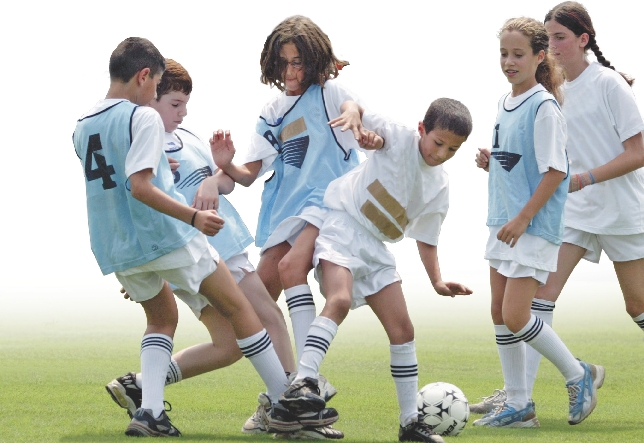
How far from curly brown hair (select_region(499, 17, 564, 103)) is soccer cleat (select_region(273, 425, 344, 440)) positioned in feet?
8.14

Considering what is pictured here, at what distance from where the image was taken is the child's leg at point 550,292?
6.04 meters

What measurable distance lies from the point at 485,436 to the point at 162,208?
7.56 feet

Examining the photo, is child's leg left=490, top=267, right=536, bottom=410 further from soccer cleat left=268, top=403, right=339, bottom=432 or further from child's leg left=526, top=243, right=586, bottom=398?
soccer cleat left=268, top=403, right=339, bottom=432

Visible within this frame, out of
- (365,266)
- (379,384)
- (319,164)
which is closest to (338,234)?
(365,266)

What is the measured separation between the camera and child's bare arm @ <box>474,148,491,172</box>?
567 cm

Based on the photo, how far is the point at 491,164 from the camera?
5.55m

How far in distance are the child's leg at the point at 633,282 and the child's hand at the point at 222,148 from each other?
110 inches

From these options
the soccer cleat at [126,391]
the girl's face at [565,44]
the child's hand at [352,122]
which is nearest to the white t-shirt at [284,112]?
the child's hand at [352,122]

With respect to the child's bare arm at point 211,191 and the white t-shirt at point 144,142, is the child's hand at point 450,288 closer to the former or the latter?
the child's bare arm at point 211,191

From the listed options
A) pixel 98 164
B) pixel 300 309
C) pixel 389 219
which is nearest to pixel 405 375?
pixel 300 309

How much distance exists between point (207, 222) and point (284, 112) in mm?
1395

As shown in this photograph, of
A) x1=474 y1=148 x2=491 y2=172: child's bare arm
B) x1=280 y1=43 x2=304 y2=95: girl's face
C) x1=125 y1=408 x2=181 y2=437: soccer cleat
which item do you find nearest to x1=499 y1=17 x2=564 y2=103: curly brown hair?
x1=474 y1=148 x2=491 y2=172: child's bare arm

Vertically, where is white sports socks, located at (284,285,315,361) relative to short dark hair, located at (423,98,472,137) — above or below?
below

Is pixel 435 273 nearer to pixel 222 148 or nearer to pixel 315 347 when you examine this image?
pixel 315 347
